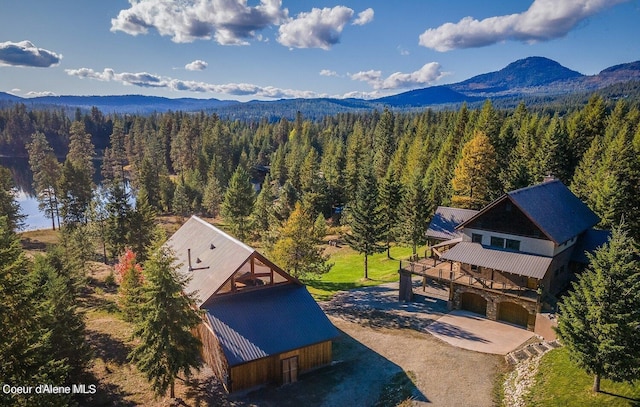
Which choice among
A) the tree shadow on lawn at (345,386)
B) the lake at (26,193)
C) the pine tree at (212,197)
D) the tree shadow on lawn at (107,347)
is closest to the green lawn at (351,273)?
the tree shadow on lawn at (345,386)

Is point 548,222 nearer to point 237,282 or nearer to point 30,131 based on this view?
point 237,282

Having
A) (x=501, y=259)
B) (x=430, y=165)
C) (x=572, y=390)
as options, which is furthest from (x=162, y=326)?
(x=430, y=165)

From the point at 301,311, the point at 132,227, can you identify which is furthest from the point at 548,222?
the point at 132,227

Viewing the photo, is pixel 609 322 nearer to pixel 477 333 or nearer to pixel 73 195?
pixel 477 333

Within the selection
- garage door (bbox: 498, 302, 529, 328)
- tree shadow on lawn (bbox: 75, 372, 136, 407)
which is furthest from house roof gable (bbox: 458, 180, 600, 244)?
tree shadow on lawn (bbox: 75, 372, 136, 407)

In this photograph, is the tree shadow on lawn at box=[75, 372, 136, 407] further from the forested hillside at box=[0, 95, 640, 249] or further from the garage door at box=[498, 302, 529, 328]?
the garage door at box=[498, 302, 529, 328]
